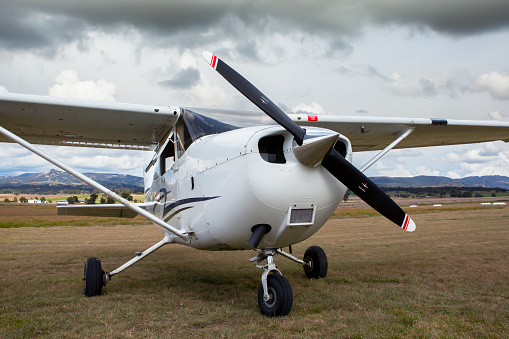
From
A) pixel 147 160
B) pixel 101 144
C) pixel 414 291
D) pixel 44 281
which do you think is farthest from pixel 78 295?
pixel 414 291

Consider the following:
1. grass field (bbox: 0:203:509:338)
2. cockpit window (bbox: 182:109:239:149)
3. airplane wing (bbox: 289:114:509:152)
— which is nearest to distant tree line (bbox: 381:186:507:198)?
airplane wing (bbox: 289:114:509:152)

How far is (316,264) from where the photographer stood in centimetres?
695

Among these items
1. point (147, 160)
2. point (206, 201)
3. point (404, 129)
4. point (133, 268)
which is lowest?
point (133, 268)

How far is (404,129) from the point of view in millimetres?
8180

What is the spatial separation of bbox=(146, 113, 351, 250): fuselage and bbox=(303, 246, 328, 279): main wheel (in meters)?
2.30

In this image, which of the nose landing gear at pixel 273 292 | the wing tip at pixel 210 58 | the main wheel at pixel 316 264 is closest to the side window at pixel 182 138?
the wing tip at pixel 210 58

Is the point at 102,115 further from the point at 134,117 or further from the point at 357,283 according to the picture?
the point at 357,283

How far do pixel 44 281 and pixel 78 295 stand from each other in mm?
1497

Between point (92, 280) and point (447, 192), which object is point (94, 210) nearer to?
point (92, 280)

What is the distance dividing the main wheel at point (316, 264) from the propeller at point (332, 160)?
86.6 inches

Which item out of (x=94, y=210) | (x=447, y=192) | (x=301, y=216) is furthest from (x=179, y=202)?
(x=447, y=192)

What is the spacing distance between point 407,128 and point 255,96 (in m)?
4.83

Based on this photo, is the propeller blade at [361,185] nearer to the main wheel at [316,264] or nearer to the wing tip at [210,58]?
the wing tip at [210,58]

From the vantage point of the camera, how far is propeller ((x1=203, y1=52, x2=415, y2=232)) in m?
4.14
